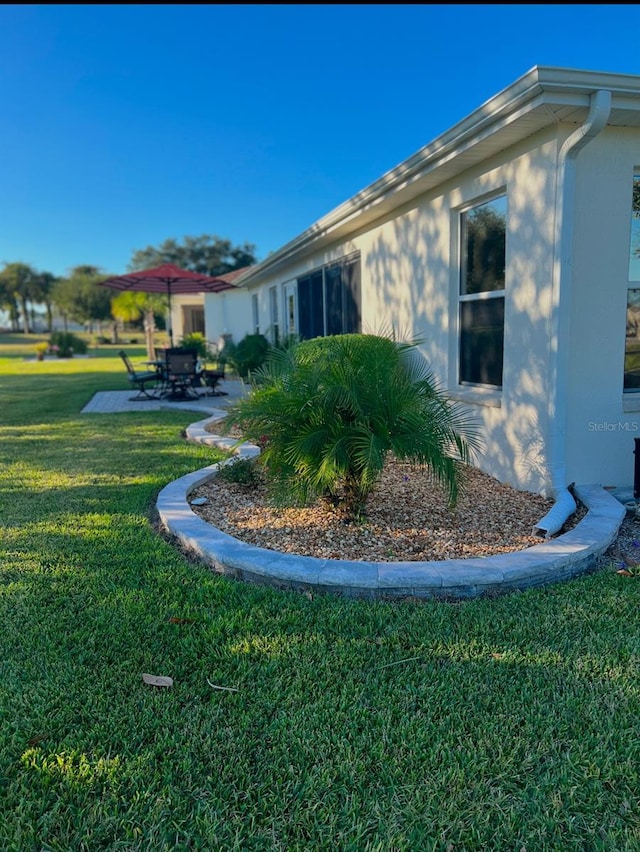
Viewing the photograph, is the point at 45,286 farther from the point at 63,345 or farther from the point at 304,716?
the point at 304,716

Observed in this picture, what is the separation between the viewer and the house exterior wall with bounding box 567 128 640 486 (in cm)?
428

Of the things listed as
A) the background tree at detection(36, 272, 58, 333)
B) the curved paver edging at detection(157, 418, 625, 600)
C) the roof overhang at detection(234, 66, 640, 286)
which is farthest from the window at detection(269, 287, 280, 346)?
the background tree at detection(36, 272, 58, 333)

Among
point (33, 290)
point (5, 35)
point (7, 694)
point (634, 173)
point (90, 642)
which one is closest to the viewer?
point (7, 694)

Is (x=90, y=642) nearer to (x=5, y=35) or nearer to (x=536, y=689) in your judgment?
(x=536, y=689)

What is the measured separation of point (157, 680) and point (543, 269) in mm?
3955

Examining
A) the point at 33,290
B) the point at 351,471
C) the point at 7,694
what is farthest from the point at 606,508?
the point at 33,290

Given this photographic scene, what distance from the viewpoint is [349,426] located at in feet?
11.5

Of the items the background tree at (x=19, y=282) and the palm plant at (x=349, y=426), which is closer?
the palm plant at (x=349, y=426)

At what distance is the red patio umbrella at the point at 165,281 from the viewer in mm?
12609

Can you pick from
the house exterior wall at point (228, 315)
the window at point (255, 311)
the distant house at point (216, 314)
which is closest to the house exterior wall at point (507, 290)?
the window at point (255, 311)

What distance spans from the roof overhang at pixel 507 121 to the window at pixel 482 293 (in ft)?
1.71

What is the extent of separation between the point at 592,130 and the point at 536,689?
3611 mm

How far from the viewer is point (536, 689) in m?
2.22

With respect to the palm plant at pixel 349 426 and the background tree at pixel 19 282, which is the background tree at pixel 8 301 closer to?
the background tree at pixel 19 282
